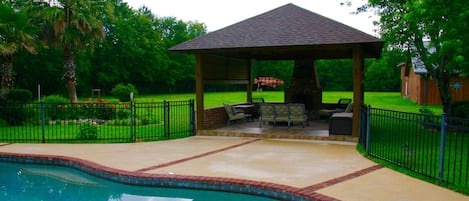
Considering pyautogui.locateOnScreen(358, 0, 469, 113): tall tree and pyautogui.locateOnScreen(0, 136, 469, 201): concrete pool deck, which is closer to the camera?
pyautogui.locateOnScreen(0, 136, 469, 201): concrete pool deck

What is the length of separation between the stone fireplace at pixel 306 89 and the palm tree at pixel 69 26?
11779 millimetres

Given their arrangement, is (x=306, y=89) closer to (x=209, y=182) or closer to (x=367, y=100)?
(x=209, y=182)

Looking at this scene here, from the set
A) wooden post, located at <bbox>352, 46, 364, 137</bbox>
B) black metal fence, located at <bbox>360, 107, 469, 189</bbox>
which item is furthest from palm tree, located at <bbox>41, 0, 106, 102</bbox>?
black metal fence, located at <bbox>360, 107, 469, 189</bbox>

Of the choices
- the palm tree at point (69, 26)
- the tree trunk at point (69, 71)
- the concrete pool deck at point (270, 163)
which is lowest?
the concrete pool deck at point (270, 163)

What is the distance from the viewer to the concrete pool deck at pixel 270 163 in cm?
591

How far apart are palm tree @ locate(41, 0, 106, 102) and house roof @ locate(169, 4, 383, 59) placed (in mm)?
11731

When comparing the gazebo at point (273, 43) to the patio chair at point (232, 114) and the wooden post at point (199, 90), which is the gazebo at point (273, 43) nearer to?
the wooden post at point (199, 90)

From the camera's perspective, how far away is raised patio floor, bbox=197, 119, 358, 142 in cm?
→ 1075

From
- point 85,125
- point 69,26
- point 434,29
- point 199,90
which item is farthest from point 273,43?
point 69,26

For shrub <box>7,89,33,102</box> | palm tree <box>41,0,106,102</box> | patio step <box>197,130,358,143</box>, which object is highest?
palm tree <box>41,0,106,102</box>

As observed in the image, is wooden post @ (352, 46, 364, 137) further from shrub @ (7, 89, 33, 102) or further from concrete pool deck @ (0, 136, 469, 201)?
shrub @ (7, 89, 33, 102)

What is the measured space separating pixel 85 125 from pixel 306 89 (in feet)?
27.5

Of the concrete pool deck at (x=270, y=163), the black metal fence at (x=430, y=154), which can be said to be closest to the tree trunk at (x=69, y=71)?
the concrete pool deck at (x=270, y=163)

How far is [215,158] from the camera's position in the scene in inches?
328
